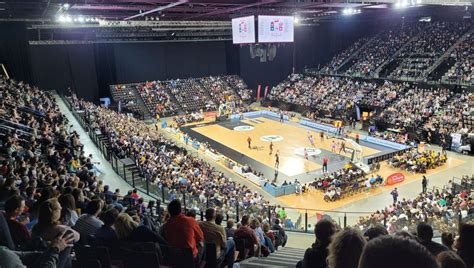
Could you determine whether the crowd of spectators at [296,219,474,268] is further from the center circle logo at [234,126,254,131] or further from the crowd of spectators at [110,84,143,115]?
the crowd of spectators at [110,84,143,115]

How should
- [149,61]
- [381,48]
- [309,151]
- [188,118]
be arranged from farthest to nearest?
[149,61], [381,48], [188,118], [309,151]

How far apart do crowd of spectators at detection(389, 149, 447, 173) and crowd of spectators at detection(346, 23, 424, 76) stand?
19.1 meters

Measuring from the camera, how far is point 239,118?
4266 centimetres

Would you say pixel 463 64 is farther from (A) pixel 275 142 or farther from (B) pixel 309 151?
(A) pixel 275 142

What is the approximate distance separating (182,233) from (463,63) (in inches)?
1471

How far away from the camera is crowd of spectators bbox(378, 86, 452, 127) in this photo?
32312 millimetres

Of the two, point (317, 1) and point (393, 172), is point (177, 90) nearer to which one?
point (317, 1)

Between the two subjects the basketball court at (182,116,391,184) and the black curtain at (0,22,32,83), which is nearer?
the basketball court at (182,116,391,184)

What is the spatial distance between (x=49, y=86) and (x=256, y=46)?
2093 cm

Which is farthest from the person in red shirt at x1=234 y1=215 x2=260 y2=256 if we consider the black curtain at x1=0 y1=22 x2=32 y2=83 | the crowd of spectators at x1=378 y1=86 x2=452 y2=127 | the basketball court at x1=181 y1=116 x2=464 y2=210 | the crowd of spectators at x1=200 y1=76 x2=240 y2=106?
the crowd of spectators at x1=200 y1=76 x2=240 y2=106

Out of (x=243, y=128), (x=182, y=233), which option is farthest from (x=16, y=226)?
(x=243, y=128)

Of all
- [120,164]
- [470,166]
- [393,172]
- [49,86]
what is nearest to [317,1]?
[393,172]

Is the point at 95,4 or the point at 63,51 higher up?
the point at 95,4

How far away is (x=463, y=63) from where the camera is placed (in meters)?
35.6
